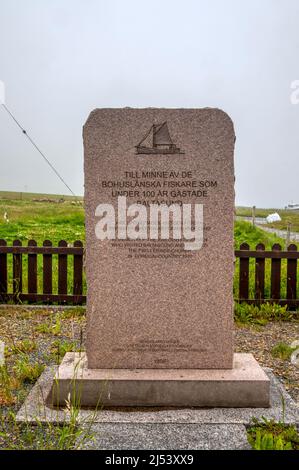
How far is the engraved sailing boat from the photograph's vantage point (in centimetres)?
421

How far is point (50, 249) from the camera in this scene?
839 cm

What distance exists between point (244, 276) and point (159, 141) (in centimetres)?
454

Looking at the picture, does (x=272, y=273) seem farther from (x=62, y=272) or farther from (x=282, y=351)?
(x=62, y=272)

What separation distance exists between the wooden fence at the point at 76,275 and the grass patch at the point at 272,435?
14.7 feet

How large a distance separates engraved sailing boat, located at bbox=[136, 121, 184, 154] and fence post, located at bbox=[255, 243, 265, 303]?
4449 mm

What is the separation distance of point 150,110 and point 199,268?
1422 mm

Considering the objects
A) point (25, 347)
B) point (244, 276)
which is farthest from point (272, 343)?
point (25, 347)

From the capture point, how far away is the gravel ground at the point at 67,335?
5191 millimetres

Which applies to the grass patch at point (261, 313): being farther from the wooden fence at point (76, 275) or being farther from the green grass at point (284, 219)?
the green grass at point (284, 219)

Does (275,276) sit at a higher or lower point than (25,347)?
higher

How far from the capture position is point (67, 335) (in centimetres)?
653

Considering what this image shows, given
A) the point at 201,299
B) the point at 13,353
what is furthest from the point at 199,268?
the point at 13,353

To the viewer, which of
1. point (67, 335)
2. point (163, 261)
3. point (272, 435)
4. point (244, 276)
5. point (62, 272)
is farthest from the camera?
point (62, 272)

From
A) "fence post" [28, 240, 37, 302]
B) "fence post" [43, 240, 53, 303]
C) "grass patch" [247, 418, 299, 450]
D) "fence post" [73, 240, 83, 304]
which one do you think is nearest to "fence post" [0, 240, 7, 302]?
"fence post" [28, 240, 37, 302]
